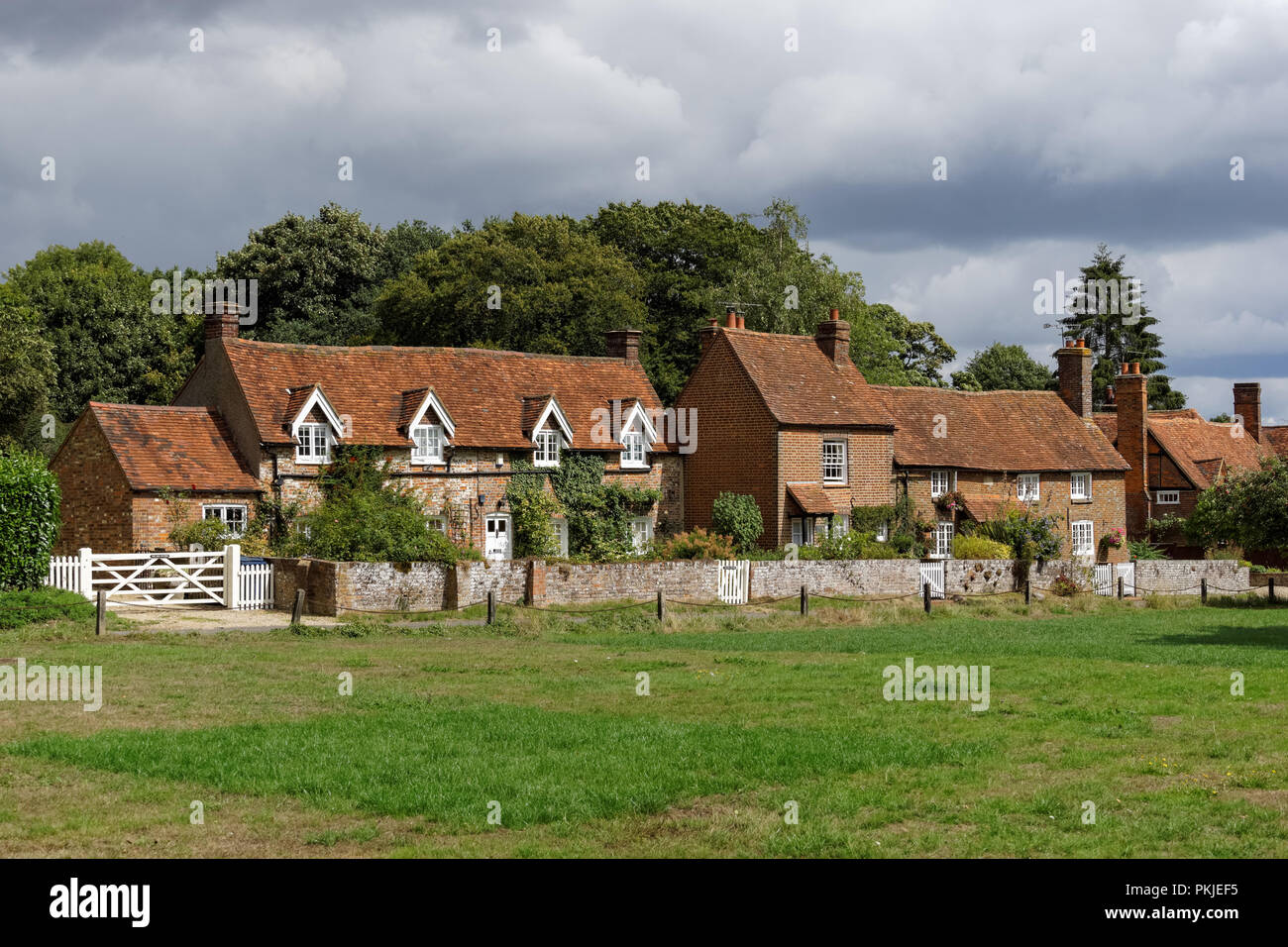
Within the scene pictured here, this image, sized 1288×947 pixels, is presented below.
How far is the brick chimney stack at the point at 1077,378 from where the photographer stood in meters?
59.2

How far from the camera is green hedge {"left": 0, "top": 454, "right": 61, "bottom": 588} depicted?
89.2 ft

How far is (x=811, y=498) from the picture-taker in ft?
148

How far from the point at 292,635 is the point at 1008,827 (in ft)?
63.7

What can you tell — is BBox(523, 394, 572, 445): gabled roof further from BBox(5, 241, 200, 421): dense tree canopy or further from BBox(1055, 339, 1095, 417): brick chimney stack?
BBox(1055, 339, 1095, 417): brick chimney stack

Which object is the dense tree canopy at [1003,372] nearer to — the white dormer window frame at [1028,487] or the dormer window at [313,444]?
the white dormer window frame at [1028,487]

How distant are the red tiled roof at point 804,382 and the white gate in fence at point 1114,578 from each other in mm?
9509

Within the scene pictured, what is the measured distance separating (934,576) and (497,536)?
14.8 m

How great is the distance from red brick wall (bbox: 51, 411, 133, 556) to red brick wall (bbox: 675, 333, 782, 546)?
20622 millimetres

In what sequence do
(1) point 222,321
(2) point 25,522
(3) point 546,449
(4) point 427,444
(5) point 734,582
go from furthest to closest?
(3) point 546,449 < (4) point 427,444 < (1) point 222,321 < (5) point 734,582 < (2) point 25,522

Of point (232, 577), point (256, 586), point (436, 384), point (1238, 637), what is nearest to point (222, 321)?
point (436, 384)

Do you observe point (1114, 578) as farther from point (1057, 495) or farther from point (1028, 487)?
point (1057, 495)

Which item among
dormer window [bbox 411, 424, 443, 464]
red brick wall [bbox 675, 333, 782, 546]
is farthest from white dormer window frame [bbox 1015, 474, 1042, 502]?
dormer window [bbox 411, 424, 443, 464]
